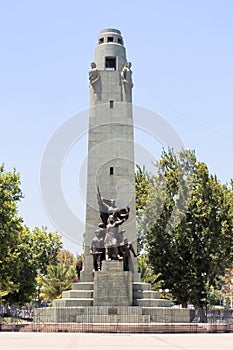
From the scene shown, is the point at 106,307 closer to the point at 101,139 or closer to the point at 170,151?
the point at 101,139

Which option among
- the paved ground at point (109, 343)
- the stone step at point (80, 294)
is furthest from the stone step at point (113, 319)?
the paved ground at point (109, 343)

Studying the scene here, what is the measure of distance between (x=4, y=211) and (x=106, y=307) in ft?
35.2

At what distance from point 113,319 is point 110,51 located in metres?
16.5

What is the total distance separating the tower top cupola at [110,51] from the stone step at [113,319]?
15118mm

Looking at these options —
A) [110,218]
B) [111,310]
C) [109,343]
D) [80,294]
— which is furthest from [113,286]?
[109,343]

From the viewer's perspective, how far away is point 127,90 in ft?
103

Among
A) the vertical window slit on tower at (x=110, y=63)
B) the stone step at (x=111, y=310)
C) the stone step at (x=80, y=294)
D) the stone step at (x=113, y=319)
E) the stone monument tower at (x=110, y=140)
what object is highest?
the vertical window slit on tower at (x=110, y=63)

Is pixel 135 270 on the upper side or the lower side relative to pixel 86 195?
lower

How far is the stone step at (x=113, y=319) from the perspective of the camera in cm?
2412

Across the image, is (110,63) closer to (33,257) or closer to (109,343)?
(109,343)

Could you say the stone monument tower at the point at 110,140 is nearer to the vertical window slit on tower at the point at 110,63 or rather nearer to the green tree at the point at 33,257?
the vertical window slit on tower at the point at 110,63

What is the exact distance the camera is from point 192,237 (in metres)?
39.4

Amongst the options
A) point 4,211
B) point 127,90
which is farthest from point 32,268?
point 127,90

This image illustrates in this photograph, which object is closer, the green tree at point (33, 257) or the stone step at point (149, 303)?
the stone step at point (149, 303)
